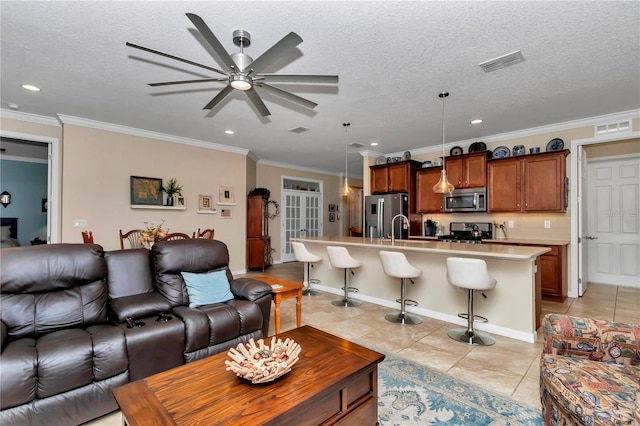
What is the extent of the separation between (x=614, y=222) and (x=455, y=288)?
167 inches

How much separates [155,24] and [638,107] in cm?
575

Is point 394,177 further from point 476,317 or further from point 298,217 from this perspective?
point 476,317

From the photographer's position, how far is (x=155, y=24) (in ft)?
7.55

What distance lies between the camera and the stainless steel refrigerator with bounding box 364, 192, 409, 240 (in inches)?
240

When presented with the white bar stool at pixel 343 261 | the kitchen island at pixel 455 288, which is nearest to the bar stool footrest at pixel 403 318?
the kitchen island at pixel 455 288

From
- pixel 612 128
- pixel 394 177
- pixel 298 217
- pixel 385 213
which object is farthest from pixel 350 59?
pixel 298 217

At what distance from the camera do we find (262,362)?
4.82 ft

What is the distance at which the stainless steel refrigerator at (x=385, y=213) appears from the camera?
6.10 metres

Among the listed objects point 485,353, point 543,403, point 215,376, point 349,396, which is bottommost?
point 485,353

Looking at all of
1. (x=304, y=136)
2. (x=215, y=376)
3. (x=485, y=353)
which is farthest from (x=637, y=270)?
(x=215, y=376)

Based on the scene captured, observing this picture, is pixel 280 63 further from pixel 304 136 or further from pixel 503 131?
pixel 503 131

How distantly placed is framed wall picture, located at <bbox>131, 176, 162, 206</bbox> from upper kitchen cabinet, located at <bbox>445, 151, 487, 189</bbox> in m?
5.42

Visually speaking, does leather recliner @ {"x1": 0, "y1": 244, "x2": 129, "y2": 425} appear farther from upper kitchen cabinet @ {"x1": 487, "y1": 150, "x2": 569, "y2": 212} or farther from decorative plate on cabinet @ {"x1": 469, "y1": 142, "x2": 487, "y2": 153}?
decorative plate on cabinet @ {"x1": 469, "y1": 142, "x2": 487, "y2": 153}

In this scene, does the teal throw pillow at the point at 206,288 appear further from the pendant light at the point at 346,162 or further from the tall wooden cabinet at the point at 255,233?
the tall wooden cabinet at the point at 255,233
